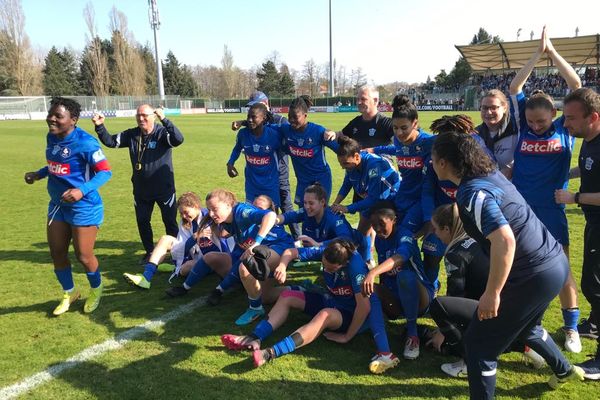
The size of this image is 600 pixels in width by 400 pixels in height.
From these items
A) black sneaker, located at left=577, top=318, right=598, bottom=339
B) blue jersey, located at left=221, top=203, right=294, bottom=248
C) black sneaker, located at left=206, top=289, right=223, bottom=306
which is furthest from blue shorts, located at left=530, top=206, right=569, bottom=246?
black sneaker, located at left=206, top=289, right=223, bottom=306

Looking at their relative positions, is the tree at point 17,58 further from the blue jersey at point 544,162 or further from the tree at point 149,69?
the blue jersey at point 544,162

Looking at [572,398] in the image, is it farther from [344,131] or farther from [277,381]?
[344,131]

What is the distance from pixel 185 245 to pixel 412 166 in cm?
285

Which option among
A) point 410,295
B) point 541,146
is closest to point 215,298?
point 410,295

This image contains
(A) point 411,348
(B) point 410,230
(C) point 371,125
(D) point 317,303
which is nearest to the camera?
(A) point 411,348

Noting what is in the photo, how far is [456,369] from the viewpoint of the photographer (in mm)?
3213

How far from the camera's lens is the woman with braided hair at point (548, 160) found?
11.7ft

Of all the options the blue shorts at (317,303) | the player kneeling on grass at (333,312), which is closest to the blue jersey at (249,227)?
the player kneeling on grass at (333,312)

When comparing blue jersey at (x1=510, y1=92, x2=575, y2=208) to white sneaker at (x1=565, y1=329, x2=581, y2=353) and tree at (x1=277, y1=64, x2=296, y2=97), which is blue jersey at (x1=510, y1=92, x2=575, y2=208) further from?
tree at (x1=277, y1=64, x2=296, y2=97)

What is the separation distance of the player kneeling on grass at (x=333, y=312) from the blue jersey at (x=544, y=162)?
163 centimetres

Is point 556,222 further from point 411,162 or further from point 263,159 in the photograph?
point 263,159

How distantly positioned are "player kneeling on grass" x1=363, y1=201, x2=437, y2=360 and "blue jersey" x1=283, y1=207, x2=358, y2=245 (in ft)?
1.23

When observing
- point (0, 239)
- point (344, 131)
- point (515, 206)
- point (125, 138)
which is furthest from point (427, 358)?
point (0, 239)

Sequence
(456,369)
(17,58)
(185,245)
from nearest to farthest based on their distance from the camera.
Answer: (456,369) < (185,245) < (17,58)
